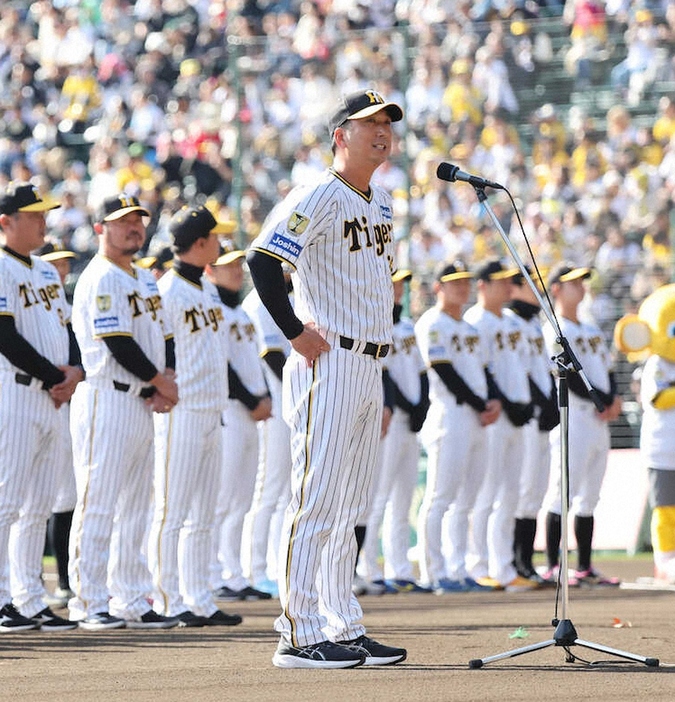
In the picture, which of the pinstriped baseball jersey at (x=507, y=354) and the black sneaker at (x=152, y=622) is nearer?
the black sneaker at (x=152, y=622)

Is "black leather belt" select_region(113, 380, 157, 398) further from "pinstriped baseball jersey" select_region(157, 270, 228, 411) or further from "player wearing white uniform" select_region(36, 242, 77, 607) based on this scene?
"player wearing white uniform" select_region(36, 242, 77, 607)

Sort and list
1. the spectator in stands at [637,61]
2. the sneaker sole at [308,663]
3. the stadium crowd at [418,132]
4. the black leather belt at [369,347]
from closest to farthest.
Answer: the sneaker sole at [308,663]
the black leather belt at [369,347]
the stadium crowd at [418,132]
the spectator in stands at [637,61]

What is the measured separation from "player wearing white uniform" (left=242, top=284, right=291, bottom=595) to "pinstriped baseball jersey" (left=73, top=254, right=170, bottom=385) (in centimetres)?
283

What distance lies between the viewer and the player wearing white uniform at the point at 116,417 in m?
8.91

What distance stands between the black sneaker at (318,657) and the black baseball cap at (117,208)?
10.6ft

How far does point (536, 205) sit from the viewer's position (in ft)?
63.0

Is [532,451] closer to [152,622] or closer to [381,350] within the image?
[152,622]

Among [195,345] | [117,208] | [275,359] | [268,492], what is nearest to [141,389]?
[195,345]

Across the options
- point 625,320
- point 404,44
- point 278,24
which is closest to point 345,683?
point 625,320

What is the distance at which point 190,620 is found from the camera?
9.16 metres

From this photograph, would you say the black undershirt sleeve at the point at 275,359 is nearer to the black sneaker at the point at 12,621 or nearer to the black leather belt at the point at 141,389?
the black leather belt at the point at 141,389

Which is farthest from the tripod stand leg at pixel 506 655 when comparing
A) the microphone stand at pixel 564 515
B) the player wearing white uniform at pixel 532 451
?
the player wearing white uniform at pixel 532 451

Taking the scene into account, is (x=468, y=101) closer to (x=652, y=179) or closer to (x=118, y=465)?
(x=652, y=179)

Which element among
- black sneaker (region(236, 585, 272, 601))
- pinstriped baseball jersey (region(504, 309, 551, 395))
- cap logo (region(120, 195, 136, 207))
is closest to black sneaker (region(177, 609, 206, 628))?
black sneaker (region(236, 585, 272, 601))
